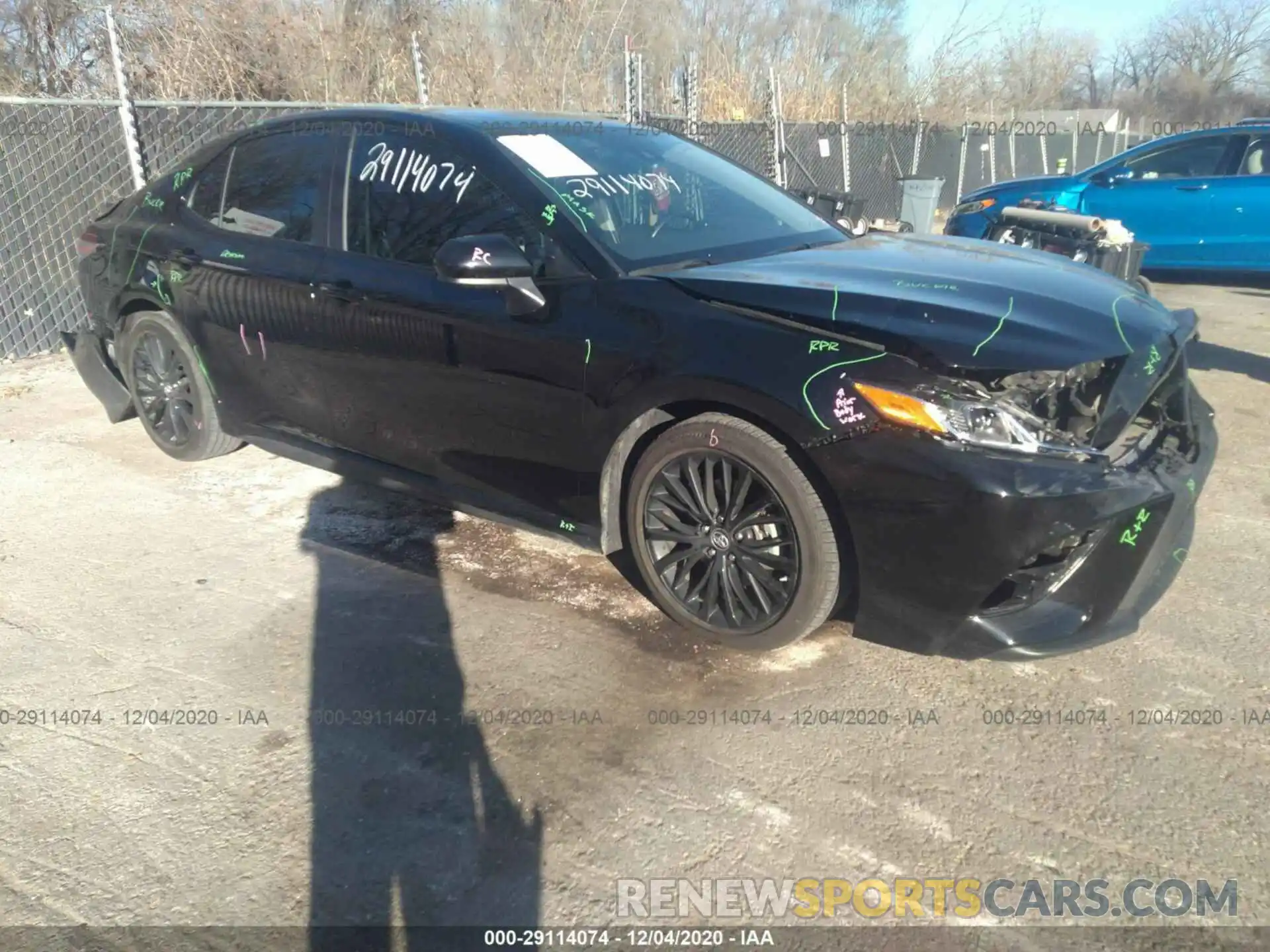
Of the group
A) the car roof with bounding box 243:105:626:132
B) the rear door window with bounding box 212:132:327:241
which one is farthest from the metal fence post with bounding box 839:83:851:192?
the rear door window with bounding box 212:132:327:241

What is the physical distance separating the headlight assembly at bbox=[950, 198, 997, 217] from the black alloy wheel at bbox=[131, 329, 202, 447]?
24.4 feet

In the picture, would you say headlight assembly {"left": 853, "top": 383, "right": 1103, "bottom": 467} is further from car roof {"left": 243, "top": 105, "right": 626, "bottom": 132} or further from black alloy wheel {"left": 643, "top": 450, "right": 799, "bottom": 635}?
car roof {"left": 243, "top": 105, "right": 626, "bottom": 132}

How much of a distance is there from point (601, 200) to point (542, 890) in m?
2.30

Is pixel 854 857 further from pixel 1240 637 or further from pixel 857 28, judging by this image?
pixel 857 28

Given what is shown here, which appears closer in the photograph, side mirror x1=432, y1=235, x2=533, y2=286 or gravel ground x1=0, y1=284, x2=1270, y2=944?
gravel ground x1=0, y1=284, x2=1270, y2=944

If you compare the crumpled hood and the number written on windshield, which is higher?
the number written on windshield

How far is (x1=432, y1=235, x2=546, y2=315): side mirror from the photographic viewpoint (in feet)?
9.90

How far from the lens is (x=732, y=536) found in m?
3.02

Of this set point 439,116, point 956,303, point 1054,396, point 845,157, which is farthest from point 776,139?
point 1054,396

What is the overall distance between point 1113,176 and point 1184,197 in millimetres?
746

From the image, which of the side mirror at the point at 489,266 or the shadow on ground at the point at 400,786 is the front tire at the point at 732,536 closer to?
the side mirror at the point at 489,266

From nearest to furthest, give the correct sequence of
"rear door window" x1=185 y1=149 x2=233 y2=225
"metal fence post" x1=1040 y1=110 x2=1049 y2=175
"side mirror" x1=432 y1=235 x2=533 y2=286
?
1. "side mirror" x1=432 y1=235 x2=533 y2=286
2. "rear door window" x1=185 y1=149 x2=233 y2=225
3. "metal fence post" x1=1040 y1=110 x2=1049 y2=175

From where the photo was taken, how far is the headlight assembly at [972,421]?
2564 mm

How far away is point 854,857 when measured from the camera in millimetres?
2303
